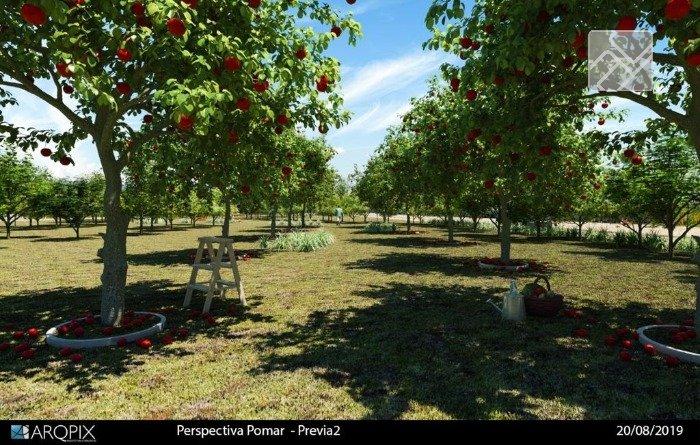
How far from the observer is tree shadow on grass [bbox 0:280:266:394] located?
5.66 m

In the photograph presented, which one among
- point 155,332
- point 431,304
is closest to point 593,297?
point 431,304

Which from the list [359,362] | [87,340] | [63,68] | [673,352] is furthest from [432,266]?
[63,68]

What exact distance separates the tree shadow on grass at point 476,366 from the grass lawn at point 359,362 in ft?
0.09

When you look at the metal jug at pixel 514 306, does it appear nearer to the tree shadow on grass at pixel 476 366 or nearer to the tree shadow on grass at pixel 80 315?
the tree shadow on grass at pixel 476 366

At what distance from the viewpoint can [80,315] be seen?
28.7 feet

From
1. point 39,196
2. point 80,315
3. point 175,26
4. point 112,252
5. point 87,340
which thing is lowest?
point 80,315

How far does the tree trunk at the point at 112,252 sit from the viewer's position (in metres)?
7.50

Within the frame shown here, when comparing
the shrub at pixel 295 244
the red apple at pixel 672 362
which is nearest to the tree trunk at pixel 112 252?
the red apple at pixel 672 362

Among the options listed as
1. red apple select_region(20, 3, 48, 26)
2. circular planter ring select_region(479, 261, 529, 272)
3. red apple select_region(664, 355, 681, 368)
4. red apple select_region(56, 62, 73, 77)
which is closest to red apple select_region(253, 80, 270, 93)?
red apple select_region(56, 62, 73, 77)

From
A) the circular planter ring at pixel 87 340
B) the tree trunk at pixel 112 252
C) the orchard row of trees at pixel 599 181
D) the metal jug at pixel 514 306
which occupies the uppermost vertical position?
the orchard row of trees at pixel 599 181

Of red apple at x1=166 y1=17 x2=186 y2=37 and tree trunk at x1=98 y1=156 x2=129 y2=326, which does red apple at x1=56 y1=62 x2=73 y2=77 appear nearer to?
red apple at x1=166 y1=17 x2=186 y2=37

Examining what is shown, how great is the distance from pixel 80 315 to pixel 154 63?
227 inches

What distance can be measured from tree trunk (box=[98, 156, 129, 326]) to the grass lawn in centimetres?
112

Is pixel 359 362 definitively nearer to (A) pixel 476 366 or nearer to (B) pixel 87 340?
(A) pixel 476 366
